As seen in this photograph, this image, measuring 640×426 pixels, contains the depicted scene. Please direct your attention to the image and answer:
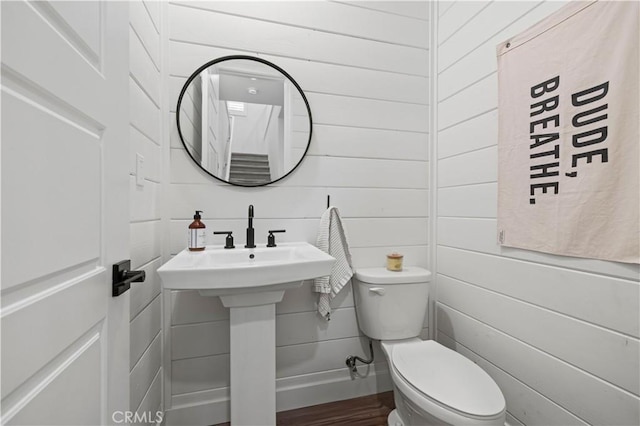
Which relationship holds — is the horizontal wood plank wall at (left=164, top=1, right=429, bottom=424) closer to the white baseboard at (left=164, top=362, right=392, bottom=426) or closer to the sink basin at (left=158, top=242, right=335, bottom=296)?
the white baseboard at (left=164, top=362, right=392, bottom=426)

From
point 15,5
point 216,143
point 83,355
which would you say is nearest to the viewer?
point 15,5

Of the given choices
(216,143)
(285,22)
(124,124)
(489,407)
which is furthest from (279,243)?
(285,22)

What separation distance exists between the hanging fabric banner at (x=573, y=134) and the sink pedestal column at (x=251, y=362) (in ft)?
3.71

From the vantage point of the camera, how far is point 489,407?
37.2 inches

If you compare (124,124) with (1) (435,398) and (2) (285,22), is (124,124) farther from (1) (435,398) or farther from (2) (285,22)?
(1) (435,398)

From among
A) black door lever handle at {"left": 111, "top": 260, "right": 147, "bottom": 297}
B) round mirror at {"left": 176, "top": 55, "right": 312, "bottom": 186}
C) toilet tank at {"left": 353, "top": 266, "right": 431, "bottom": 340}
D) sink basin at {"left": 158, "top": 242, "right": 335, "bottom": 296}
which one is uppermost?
round mirror at {"left": 176, "top": 55, "right": 312, "bottom": 186}

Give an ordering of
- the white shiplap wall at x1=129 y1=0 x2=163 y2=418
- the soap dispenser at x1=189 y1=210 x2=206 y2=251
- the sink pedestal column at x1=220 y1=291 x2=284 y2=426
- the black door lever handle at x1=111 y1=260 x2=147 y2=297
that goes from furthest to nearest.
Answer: the soap dispenser at x1=189 y1=210 x2=206 y2=251, the sink pedestal column at x1=220 y1=291 x2=284 y2=426, the white shiplap wall at x1=129 y1=0 x2=163 y2=418, the black door lever handle at x1=111 y1=260 x2=147 y2=297

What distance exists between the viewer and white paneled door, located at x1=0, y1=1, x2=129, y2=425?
36 cm

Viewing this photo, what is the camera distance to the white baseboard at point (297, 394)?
54.4 inches

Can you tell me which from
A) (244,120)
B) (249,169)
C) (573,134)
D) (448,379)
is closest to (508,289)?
(448,379)

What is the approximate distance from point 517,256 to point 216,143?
1550 mm

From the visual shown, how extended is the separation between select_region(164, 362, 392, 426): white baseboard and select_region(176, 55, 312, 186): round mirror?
1123mm

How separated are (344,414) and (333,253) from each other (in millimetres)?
877

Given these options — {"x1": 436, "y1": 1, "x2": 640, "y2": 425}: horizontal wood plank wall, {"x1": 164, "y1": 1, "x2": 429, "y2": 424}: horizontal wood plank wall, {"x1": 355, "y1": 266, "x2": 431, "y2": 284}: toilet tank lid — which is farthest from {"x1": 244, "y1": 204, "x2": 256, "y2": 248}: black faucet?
{"x1": 436, "y1": 1, "x2": 640, "y2": 425}: horizontal wood plank wall
